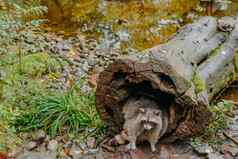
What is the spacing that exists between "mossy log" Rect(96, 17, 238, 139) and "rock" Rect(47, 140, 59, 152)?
50cm

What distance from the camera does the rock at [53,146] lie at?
461cm

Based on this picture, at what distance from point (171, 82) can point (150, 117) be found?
1.17ft

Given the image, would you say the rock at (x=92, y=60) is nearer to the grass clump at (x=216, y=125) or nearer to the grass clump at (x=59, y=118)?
the grass clump at (x=59, y=118)

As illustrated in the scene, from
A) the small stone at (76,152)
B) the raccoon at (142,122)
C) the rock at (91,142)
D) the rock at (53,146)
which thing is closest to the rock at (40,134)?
the rock at (53,146)

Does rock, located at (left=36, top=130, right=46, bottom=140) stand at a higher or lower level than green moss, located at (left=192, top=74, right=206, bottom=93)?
lower

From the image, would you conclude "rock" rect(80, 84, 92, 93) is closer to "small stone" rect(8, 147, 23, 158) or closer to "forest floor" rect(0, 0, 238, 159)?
"forest floor" rect(0, 0, 238, 159)

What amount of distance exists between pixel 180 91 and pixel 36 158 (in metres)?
1.41

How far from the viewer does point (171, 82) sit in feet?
13.4

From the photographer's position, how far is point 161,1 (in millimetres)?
7652

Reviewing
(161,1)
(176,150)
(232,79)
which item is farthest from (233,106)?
(161,1)

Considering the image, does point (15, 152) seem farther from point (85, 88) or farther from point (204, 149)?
point (204, 149)

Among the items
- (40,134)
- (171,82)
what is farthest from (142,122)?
(40,134)

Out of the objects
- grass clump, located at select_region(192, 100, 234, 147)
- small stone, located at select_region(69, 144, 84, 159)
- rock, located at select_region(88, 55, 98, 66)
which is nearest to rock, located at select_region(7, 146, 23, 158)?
small stone, located at select_region(69, 144, 84, 159)

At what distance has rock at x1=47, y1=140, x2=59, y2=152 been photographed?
4.61m
